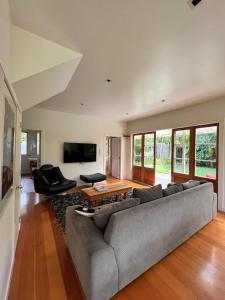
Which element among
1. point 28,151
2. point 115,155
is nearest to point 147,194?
point 115,155

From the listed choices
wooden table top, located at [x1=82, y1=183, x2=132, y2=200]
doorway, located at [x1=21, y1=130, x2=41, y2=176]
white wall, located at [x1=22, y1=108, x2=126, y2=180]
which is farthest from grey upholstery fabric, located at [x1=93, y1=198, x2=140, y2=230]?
doorway, located at [x1=21, y1=130, x2=41, y2=176]

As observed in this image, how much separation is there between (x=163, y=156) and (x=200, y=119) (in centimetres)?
174

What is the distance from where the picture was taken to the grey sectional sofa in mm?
1358

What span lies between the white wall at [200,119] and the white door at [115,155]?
175 cm

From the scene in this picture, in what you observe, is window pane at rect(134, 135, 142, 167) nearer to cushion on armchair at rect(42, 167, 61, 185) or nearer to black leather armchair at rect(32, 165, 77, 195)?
black leather armchair at rect(32, 165, 77, 195)

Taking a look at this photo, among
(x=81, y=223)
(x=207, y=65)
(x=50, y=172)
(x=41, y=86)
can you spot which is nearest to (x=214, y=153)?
(x=207, y=65)

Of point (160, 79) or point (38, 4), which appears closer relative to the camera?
point (38, 4)

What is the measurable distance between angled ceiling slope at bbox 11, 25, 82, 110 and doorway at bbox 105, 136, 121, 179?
5.08m

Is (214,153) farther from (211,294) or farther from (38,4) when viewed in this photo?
(38,4)

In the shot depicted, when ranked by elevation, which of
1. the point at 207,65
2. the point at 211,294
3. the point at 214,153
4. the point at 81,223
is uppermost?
the point at 207,65

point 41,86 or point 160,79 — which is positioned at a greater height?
point 160,79

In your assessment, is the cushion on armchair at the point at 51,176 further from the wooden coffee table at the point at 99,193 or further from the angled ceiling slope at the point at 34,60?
the angled ceiling slope at the point at 34,60

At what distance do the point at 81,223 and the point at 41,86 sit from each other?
1909 mm

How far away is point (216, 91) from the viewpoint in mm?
3232
